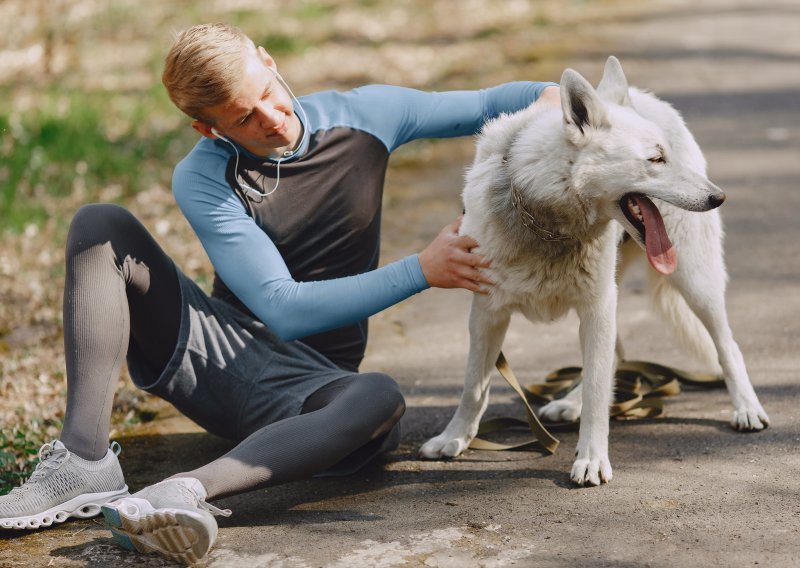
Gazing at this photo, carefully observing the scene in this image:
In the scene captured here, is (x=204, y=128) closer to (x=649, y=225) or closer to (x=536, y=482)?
(x=649, y=225)

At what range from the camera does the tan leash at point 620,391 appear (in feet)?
Answer: 11.6

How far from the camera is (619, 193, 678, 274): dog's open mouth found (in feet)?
9.80

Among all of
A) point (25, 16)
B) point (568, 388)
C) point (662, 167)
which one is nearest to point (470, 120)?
point (662, 167)

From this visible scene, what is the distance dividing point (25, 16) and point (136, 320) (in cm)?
754

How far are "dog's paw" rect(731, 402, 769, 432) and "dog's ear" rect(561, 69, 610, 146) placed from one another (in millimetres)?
1307

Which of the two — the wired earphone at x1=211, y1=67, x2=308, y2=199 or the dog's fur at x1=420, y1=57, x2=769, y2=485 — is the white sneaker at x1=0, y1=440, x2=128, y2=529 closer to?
the wired earphone at x1=211, y1=67, x2=308, y2=199

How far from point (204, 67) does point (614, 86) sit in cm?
134

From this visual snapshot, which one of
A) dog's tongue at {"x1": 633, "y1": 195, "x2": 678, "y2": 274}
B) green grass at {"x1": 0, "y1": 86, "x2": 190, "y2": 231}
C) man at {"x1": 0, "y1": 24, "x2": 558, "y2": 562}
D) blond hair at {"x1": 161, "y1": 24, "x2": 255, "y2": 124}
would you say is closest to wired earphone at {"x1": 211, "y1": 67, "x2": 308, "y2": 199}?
man at {"x1": 0, "y1": 24, "x2": 558, "y2": 562}

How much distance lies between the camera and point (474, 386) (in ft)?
11.4

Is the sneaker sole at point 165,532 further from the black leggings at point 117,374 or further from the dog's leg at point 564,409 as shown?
the dog's leg at point 564,409

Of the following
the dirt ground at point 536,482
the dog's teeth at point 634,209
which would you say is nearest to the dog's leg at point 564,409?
the dirt ground at point 536,482

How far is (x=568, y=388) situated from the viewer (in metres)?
4.04

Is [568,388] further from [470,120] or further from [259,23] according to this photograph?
[259,23]

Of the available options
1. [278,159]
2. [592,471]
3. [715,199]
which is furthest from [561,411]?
[278,159]
